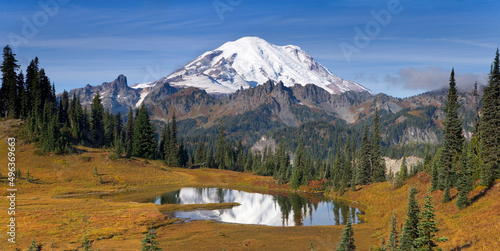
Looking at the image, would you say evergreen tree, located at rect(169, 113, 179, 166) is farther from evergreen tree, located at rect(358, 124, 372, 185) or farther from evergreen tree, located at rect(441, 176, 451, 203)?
evergreen tree, located at rect(441, 176, 451, 203)

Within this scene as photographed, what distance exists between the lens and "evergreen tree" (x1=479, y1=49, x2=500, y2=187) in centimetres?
5466

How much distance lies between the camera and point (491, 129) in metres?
61.5

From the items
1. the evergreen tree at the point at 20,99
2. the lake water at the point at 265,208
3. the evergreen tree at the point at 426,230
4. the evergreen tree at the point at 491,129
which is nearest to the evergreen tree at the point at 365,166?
the lake water at the point at 265,208

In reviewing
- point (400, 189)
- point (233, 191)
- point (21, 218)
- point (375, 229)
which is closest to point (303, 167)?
point (233, 191)

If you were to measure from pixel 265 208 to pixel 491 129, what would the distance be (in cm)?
4814

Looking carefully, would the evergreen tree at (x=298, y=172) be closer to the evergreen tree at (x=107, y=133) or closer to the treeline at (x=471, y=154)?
the treeline at (x=471, y=154)

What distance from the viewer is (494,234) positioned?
33906 mm

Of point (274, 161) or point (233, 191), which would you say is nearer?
point (233, 191)

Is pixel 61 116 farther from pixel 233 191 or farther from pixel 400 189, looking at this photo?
pixel 400 189

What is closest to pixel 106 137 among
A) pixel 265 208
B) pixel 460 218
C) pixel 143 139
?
pixel 143 139

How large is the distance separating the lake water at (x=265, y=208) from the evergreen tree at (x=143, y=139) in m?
34.6

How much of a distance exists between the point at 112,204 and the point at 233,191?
1825 inches

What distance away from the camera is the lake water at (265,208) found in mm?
71688

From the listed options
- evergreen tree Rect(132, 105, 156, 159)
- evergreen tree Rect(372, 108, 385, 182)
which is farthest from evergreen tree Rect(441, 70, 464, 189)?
evergreen tree Rect(132, 105, 156, 159)
